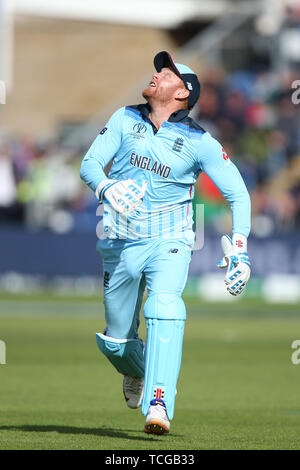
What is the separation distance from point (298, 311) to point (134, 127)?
13742 millimetres

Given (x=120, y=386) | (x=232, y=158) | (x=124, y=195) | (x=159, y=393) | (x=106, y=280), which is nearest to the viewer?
(x=124, y=195)

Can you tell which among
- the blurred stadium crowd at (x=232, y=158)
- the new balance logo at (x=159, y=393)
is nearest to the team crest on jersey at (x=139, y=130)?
the new balance logo at (x=159, y=393)

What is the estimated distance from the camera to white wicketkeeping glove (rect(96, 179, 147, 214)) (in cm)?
666

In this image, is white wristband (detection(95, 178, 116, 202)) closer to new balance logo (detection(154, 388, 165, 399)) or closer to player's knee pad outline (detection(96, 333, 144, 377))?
player's knee pad outline (detection(96, 333, 144, 377))

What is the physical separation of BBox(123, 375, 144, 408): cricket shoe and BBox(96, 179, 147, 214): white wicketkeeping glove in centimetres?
159

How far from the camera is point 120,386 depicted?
1054 cm

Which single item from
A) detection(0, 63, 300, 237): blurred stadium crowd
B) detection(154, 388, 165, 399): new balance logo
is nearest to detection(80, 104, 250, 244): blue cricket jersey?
detection(154, 388, 165, 399): new balance logo

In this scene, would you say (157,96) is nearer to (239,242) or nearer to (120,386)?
(239,242)

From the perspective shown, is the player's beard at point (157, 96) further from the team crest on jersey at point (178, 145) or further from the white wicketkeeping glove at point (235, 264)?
the white wicketkeeping glove at point (235, 264)

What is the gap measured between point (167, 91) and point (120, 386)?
Result: 13.5ft

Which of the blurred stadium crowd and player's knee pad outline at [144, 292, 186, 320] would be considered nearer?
player's knee pad outline at [144, 292, 186, 320]

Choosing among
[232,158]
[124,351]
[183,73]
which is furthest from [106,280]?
[232,158]
